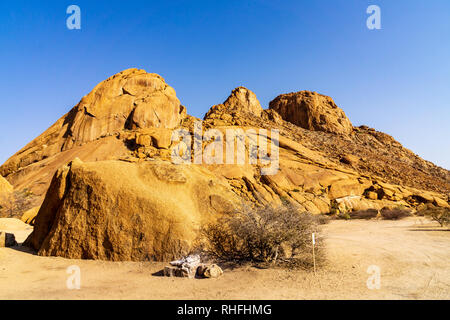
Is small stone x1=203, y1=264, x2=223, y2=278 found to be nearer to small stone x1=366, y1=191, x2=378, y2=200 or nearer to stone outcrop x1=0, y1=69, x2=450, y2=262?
stone outcrop x1=0, y1=69, x2=450, y2=262

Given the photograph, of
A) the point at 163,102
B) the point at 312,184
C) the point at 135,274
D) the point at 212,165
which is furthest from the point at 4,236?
the point at 163,102

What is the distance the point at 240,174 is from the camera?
1057 inches

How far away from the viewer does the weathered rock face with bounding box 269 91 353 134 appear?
6003 centimetres

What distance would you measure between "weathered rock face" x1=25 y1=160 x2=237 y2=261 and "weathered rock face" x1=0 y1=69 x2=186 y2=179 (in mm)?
25711

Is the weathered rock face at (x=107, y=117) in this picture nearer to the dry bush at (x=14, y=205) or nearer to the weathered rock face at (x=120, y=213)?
the dry bush at (x=14, y=205)

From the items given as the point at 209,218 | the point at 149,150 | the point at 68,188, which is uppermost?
the point at 149,150

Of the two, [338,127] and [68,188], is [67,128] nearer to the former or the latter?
[68,188]

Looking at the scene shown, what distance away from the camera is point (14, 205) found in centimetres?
2234

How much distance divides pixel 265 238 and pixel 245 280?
1510mm

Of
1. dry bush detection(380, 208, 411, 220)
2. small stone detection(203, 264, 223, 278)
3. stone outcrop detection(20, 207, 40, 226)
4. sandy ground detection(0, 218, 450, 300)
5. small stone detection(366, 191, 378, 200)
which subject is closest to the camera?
sandy ground detection(0, 218, 450, 300)

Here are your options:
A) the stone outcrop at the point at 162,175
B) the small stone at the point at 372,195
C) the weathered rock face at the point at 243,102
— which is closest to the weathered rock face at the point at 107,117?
the stone outcrop at the point at 162,175

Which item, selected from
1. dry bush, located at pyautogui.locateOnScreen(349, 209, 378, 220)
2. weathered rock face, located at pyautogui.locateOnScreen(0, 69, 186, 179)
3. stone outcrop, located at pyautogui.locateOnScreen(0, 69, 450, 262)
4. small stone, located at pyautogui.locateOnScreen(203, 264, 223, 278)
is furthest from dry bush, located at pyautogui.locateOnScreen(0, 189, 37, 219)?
dry bush, located at pyautogui.locateOnScreen(349, 209, 378, 220)
